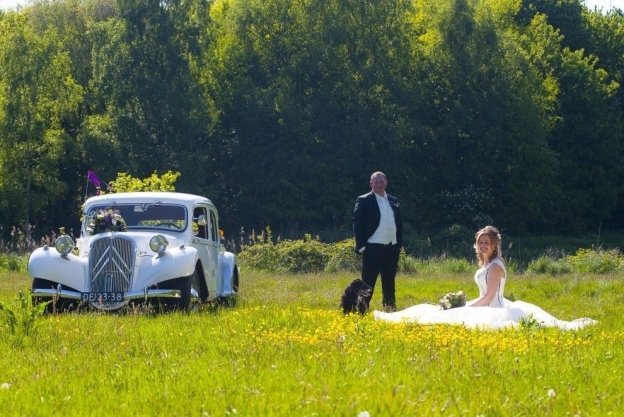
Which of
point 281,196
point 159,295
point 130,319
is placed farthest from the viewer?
point 281,196

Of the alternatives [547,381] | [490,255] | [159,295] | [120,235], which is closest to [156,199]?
[120,235]

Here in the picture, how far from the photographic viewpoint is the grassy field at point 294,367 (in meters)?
6.67

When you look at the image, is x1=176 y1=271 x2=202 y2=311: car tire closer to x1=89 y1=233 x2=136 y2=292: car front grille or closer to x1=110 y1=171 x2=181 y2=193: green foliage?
x1=89 y1=233 x2=136 y2=292: car front grille

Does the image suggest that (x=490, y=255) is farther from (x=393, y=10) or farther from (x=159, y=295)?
(x=393, y=10)

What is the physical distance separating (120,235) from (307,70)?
38.5 meters

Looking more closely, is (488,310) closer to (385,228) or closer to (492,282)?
(492,282)

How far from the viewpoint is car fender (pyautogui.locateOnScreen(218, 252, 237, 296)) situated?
55.1 ft

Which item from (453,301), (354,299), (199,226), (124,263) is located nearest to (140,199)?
(199,226)

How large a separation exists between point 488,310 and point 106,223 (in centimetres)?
621

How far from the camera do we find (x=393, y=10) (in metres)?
52.9

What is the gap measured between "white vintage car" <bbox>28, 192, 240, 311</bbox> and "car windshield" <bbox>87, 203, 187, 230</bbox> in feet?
0.05

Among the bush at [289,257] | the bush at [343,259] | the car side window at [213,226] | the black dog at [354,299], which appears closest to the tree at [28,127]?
the bush at [289,257]

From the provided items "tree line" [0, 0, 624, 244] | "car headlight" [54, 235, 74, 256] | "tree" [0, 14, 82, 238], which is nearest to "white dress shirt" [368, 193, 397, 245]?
"car headlight" [54, 235, 74, 256]

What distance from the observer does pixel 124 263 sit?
1434cm
